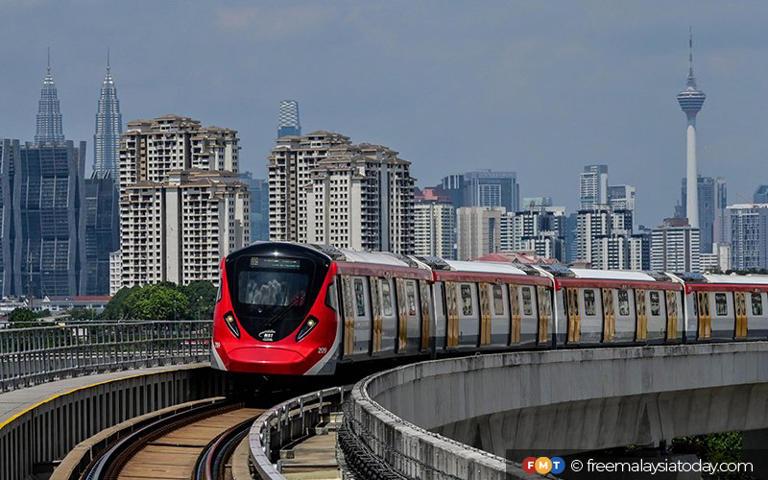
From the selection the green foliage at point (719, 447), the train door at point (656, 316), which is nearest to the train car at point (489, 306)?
the train door at point (656, 316)

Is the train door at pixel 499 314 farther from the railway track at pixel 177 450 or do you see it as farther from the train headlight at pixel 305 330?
the railway track at pixel 177 450

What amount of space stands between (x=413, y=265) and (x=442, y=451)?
934 inches

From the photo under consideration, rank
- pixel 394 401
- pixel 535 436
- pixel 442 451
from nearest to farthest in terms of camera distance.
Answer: pixel 442 451 < pixel 394 401 < pixel 535 436

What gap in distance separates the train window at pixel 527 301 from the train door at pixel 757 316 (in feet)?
42.8

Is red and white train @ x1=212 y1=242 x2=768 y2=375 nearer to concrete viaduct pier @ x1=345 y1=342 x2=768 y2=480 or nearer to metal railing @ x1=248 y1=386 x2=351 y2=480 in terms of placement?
metal railing @ x1=248 y1=386 x2=351 y2=480

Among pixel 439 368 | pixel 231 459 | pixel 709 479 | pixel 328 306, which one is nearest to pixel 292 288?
pixel 328 306

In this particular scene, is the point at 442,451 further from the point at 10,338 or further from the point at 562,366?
the point at 562,366

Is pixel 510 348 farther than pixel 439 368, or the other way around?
pixel 510 348

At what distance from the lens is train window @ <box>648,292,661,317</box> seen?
50906 mm

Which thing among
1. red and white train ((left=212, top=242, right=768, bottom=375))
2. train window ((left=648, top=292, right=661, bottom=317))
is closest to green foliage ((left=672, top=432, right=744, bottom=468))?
red and white train ((left=212, top=242, right=768, bottom=375))

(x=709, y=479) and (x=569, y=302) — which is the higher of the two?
(x=569, y=302)

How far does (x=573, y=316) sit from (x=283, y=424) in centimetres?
2110

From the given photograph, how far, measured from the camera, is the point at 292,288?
110ft

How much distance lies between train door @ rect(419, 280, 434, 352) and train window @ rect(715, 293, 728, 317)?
16866 millimetres
